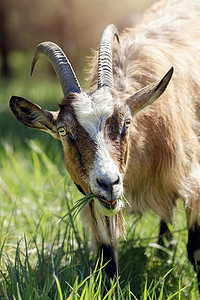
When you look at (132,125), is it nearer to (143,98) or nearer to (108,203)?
(143,98)

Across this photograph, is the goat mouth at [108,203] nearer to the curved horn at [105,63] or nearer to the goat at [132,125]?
the goat at [132,125]

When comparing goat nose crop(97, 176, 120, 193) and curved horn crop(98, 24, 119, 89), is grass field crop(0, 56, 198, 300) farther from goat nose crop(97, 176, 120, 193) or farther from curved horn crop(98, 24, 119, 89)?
curved horn crop(98, 24, 119, 89)

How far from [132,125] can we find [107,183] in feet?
2.83

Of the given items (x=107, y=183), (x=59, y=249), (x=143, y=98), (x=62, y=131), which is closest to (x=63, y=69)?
(x=62, y=131)

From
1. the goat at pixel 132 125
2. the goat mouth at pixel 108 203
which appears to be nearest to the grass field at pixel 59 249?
the goat at pixel 132 125

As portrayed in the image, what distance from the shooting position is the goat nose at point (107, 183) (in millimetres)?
2682

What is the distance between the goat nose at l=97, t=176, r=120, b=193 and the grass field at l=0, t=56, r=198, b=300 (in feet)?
1.44

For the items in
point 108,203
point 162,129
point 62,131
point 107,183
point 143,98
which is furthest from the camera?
point 162,129

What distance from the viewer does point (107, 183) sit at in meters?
2.68

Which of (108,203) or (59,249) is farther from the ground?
(108,203)

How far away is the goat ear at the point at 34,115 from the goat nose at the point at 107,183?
27.0 inches

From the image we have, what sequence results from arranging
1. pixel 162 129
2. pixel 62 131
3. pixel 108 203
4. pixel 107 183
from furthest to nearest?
1. pixel 162 129
2. pixel 62 131
3. pixel 108 203
4. pixel 107 183

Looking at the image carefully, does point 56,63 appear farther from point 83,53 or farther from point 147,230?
point 83,53

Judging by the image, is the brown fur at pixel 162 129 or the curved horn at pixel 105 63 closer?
the curved horn at pixel 105 63
